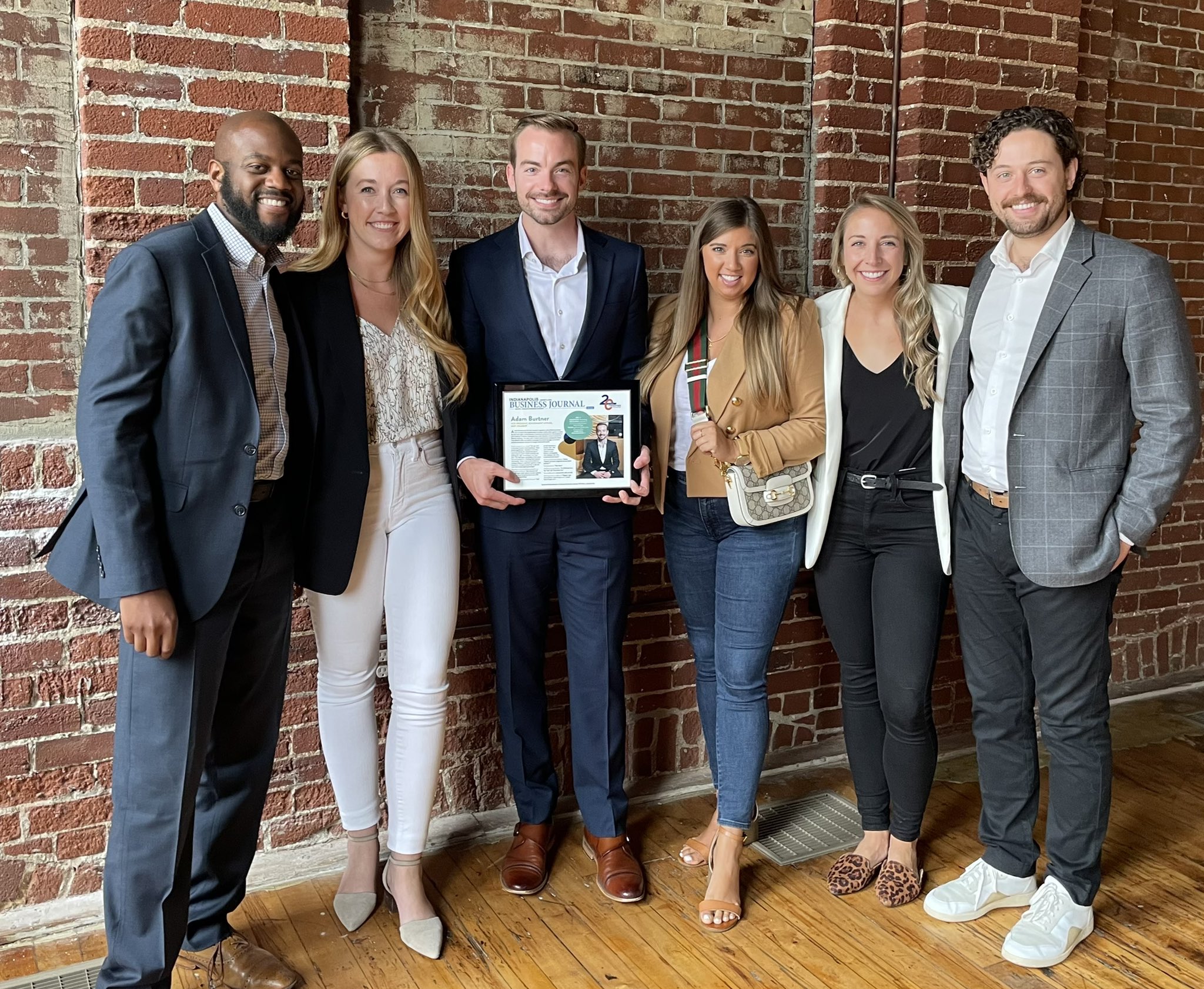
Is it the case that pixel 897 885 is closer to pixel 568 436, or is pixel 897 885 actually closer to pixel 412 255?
pixel 568 436

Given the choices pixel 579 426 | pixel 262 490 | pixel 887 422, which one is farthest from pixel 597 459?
pixel 262 490

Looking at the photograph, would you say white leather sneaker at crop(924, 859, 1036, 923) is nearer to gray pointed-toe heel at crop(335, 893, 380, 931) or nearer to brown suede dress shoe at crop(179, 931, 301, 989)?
gray pointed-toe heel at crop(335, 893, 380, 931)

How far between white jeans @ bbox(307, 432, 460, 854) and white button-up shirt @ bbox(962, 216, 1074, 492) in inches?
57.7

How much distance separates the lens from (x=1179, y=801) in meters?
3.96

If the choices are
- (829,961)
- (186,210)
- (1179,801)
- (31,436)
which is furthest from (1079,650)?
(31,436)

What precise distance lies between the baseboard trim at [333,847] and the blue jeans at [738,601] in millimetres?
684

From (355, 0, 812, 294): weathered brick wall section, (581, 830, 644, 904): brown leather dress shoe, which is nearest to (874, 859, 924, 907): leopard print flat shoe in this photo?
(581, 830, 644, 904): brown leather dress shoe

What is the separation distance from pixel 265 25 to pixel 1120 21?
11.7 ft

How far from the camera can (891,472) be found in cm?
318

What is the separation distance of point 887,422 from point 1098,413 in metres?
0.56

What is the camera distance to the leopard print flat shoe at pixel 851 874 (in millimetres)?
3326

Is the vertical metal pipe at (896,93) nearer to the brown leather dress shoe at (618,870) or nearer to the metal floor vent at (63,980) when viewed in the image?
the brown leather dress shoe at (618,870)

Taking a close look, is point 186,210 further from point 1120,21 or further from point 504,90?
point 1120,21

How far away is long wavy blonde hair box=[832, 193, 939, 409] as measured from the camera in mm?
3143
